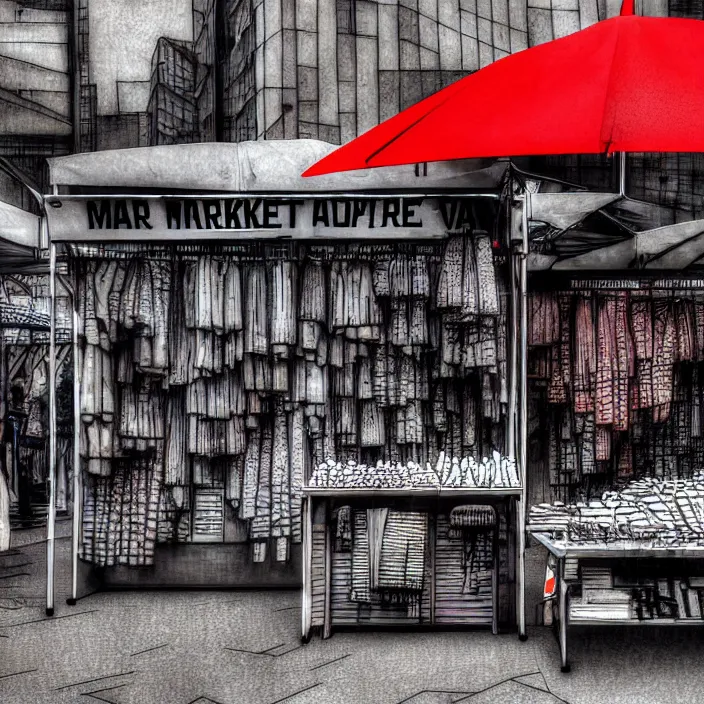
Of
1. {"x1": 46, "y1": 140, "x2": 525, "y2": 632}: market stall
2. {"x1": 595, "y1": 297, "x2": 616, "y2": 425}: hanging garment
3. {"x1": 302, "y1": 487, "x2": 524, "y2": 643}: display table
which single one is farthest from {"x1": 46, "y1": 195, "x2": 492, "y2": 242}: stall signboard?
{"x1": 302, "y1": 487, "x2": 524, "y2": 643}: display table

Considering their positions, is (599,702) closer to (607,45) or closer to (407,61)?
(607,45)

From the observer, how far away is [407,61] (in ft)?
18.9

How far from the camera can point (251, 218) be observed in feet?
16.3

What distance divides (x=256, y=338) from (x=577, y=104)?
2657 mm

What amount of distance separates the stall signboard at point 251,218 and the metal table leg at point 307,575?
5.55 ft

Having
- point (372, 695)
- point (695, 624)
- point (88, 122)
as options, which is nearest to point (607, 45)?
point (695, 624)

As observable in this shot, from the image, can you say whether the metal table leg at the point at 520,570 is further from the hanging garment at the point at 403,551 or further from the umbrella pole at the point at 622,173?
the umbrella pole at the point at 622,173

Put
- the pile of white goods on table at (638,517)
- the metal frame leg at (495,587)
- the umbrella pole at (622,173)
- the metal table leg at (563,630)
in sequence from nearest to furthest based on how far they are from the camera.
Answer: the metal table leg at (563,630), the pile of white goods on table at (638,517), the metal frame leg at (495,587), the umbrella pole at (622,173)

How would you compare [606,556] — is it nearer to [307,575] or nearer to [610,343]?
[307,575]

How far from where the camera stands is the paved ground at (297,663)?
150 inches

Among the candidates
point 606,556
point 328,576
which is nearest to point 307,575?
point 328,576

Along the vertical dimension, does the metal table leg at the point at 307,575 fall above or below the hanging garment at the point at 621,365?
below

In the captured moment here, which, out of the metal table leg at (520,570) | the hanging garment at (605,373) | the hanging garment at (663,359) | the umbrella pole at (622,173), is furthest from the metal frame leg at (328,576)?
the umbrella pole at (622,173)

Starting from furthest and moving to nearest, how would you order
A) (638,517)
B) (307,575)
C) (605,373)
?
(605,373) → (307,575) → (638,517)
